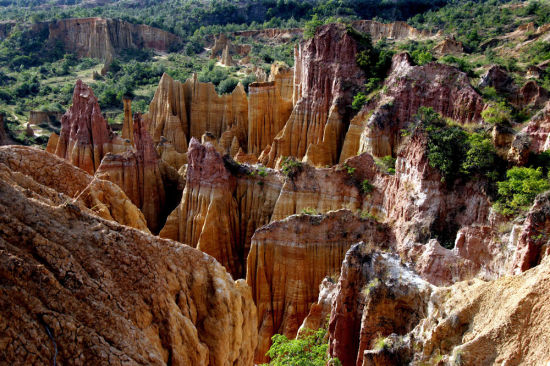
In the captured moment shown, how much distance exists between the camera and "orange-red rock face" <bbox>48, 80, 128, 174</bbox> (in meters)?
30.2

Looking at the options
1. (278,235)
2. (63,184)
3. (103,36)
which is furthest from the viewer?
(103,36)

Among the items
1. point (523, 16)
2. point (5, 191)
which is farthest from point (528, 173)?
point (523, 16)

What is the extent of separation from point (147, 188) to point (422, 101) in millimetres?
16416

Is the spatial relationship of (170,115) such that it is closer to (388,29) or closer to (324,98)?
(324,98)

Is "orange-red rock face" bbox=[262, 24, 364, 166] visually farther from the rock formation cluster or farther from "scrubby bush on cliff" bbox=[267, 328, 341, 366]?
"scrubby bush on cliff" bbox=[267, 328, 341, 366]

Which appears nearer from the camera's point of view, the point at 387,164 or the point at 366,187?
the point at 366,187

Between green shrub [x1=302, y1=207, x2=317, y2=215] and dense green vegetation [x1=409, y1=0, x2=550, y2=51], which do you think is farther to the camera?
dense green vegetation [x1=409, y1=0, x2=550, y2=51]

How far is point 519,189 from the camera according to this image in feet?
60.4

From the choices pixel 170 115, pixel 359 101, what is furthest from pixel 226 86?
pixel 359 101

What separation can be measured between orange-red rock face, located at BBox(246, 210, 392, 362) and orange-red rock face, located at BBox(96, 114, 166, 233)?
9876 mm

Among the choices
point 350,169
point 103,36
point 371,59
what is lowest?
point 350,169

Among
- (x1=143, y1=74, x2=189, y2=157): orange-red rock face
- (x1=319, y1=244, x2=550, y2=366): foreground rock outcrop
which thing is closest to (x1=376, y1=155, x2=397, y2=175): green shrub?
(x1=319, y1=244, x2=550, y2=366): foreground rock outcrop

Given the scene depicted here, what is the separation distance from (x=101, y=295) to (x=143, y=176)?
21.5 meters

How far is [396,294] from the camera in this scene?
11.4 m
